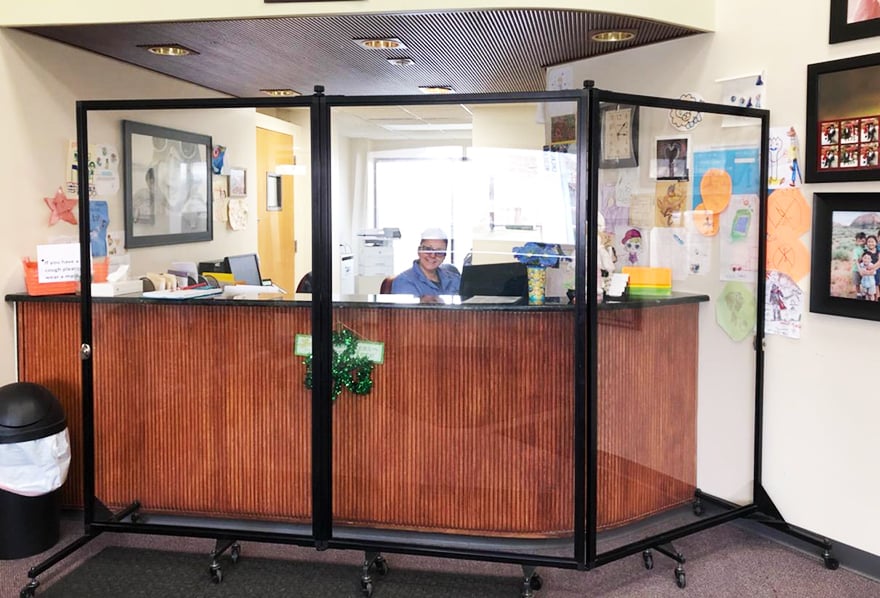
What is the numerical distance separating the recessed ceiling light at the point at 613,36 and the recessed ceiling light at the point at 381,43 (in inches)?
37.3

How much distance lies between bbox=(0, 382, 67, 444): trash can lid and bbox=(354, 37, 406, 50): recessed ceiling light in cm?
217

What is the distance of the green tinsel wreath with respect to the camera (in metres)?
3.09

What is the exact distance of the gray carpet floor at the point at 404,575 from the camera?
2988mm

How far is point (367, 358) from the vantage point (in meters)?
3.11

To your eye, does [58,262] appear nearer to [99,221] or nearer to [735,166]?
[99,221]

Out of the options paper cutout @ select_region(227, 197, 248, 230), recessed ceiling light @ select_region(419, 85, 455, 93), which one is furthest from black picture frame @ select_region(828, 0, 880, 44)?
paper cutout @ select_region(227, 197, 248, 230)

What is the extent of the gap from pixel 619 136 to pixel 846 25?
990 millimetres

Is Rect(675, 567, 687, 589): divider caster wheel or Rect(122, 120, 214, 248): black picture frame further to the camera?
Rect(122, 120, 214, 248): black picture frame

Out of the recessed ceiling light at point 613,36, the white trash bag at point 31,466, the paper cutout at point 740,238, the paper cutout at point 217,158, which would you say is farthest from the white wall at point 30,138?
the paper cutout at point 740,238

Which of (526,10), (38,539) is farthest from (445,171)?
(38,539)

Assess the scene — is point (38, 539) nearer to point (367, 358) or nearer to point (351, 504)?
point (351, 504)

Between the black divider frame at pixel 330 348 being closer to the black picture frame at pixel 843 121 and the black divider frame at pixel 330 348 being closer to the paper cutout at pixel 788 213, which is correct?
the black picture frame at pixel 843 121

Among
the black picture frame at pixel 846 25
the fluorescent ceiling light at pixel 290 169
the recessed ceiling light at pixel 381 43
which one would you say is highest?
the recessed ceiling light at pixel 381 43

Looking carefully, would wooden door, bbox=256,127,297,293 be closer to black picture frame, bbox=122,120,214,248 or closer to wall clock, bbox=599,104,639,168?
black picture frame, bbox=122,120,214,248
